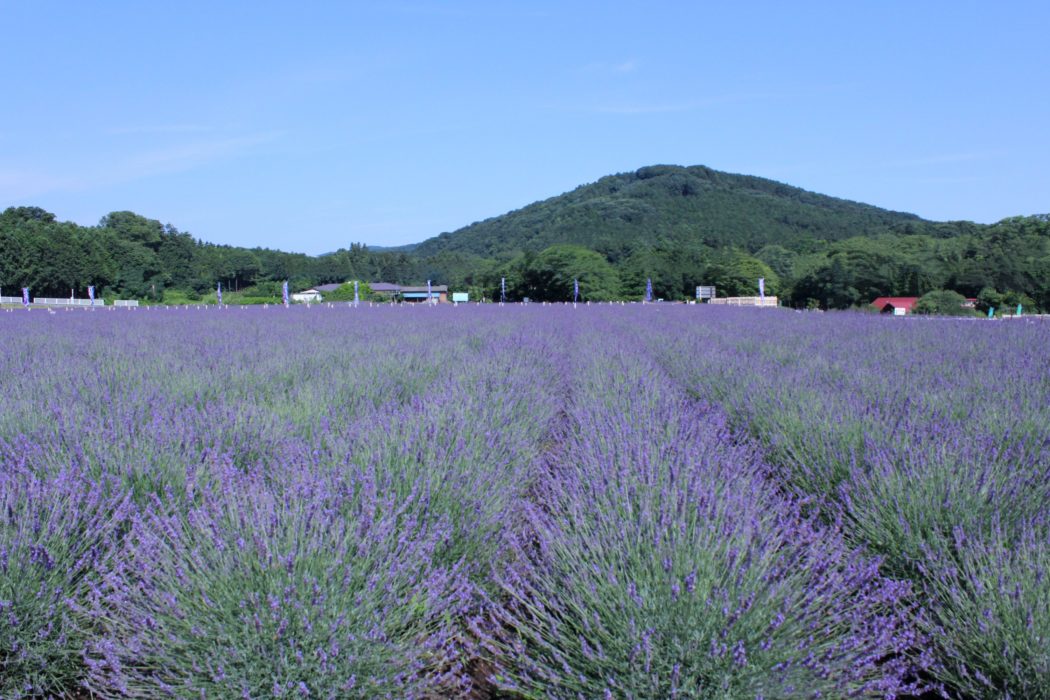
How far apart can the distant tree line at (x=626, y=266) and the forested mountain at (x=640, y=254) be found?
152 mm

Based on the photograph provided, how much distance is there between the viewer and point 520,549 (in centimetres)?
205

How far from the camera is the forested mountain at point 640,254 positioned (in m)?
51.8

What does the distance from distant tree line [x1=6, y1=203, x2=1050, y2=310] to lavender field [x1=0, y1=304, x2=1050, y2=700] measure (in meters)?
45.7

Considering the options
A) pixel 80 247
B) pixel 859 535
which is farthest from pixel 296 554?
pixel 80 247

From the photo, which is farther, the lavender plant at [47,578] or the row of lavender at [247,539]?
the lavender plant at [47,578]

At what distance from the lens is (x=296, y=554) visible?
1829mm

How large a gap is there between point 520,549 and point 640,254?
2934 inches

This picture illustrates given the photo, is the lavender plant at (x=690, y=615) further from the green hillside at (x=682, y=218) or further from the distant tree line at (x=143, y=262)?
the green hillside at (x=682, y=218)

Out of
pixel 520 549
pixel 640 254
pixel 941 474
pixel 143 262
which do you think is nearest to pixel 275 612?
pixel 520 549

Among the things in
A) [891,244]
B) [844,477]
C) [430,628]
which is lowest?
[430,628]

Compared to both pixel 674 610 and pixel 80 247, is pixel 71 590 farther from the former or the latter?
pixel 80 247

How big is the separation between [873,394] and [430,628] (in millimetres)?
3128

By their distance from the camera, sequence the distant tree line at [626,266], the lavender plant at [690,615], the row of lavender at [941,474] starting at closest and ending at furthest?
1. the lavender plant at [690,615]
2. the row of lavender at [941,474]
3. the distant tree line at [626,266]

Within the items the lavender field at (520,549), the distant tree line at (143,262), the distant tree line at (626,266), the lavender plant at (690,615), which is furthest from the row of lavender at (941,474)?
the distant tree line at (143,262)
